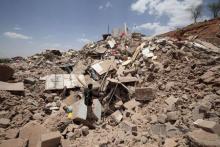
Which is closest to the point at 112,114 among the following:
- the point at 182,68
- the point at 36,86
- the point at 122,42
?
the point at 182,68

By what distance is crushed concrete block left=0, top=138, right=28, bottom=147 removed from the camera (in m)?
4.39

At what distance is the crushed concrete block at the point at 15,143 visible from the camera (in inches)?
173

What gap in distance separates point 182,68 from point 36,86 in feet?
21.4

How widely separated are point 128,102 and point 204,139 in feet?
10.8

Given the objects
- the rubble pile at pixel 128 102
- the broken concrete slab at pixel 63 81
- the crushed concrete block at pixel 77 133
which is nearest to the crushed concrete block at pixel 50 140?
the rubble pile at pixel 128 102

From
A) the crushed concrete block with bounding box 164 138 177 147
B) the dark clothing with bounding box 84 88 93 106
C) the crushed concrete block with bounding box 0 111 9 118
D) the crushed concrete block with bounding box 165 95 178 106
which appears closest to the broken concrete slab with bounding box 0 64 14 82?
the crushed concrete block with bounding box 0 111 9 118

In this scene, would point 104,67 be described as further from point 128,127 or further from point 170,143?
point 170,143

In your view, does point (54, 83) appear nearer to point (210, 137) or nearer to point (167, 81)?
point (167, 81)

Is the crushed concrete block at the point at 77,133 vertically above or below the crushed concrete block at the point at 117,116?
below

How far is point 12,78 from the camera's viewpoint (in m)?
8.06

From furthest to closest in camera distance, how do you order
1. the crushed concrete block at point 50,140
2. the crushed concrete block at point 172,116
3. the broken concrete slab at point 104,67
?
the broken concrete slab at point 104,67 → the crushed concrete block at point 172,116 → the crushed concrete block at point 50,140

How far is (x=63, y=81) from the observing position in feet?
27.4

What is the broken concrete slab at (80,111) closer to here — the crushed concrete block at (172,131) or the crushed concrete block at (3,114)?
the crushed concrete block at (3,114)

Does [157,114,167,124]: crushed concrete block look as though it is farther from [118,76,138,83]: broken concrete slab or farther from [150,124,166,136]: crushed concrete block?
[118,76,138,83]: broken concrete slab
